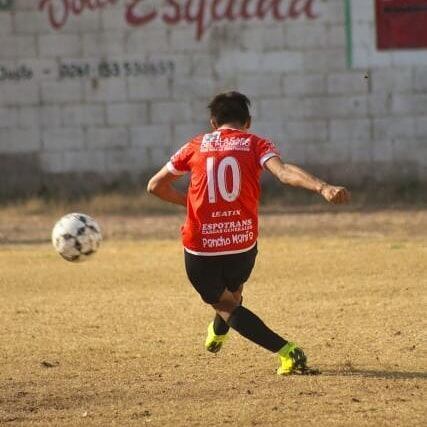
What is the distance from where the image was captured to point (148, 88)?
17.5 metres

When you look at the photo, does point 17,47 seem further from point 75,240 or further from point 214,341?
point 214,341

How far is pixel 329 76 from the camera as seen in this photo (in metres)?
17.3

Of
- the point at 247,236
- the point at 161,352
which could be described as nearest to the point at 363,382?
the point at 247,236

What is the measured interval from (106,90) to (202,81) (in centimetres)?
139

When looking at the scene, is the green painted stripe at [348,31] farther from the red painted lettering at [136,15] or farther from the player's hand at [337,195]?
the player's hand at [337,195]

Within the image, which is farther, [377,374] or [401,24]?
[401,24]

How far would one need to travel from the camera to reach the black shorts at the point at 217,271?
7.12 metres

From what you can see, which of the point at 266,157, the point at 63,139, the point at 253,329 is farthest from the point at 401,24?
the point at 253,329

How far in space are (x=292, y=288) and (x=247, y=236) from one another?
12.2 feet

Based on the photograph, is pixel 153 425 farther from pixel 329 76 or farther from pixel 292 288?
pixel 329 76

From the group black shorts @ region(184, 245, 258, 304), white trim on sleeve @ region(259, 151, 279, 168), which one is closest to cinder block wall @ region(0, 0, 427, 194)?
black shorts @ region(184, 245, 258, 304)

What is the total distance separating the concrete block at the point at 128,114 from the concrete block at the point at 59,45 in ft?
3.15

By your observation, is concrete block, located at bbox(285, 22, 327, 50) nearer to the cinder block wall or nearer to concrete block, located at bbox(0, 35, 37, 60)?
the cinder block wall

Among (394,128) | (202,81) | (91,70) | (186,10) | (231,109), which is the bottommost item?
(394,128)
